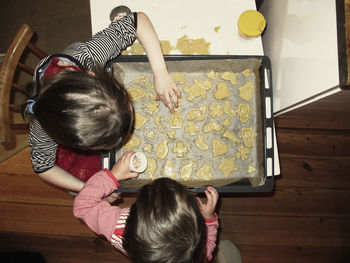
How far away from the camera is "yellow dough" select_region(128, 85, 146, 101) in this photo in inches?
43.4

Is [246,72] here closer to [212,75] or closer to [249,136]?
[212,75]

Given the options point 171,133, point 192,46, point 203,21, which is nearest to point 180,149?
point 171,133

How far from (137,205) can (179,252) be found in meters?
0.20

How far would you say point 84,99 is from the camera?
Result: 76 cm

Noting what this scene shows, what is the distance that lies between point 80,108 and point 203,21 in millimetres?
640

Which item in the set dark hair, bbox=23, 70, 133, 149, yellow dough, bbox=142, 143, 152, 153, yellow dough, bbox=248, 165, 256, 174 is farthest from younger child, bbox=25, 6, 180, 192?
yellow dough, bbox=248, 165, 256, 174

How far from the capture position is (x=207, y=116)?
44.0 inches

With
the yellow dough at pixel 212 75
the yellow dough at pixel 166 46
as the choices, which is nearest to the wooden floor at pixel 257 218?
the yellow dough at pixel 212 75

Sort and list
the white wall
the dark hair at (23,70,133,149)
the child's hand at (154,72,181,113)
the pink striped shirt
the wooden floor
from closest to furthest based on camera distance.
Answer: the white wall
the dark hair at (23,70,133,149)
the pink striped shirt
the child's hand at (154,72,181,113)
the wooden floor

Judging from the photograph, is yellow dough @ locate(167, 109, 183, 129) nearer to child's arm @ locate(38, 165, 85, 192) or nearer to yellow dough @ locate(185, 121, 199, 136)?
yellow dough @ locate(185, 121, 199, 136)

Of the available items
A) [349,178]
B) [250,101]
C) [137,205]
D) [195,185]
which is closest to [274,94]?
[250,101]

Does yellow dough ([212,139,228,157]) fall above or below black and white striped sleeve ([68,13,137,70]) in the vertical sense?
below

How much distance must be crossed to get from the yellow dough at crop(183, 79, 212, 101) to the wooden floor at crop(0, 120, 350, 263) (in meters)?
0.73

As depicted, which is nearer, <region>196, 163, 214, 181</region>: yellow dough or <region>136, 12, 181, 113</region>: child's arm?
<region>136, 12, 181, 113</region>: child's arm
